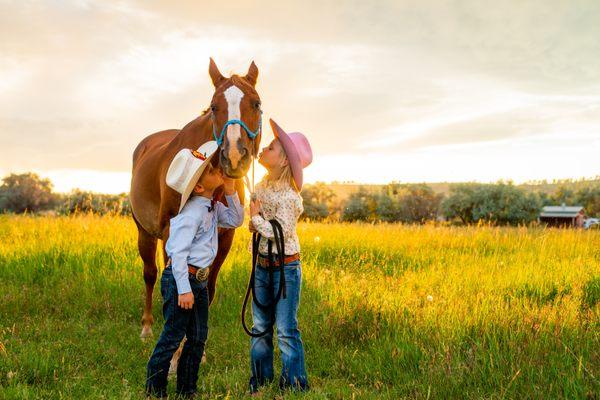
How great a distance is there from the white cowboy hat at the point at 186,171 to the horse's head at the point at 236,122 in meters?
0.18

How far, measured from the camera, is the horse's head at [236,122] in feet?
12.9

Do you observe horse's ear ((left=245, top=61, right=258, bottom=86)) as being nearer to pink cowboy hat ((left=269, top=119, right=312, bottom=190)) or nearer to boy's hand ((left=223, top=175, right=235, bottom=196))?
pink cowboy hat ((left=269, top=119, right=312, bottom=190))

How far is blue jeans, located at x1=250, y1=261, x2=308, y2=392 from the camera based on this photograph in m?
3.97

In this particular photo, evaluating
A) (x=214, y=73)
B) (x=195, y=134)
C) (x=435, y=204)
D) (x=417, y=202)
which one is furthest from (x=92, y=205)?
(x=435, y=204)

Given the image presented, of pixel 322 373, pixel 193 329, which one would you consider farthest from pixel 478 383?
pixel 193 329

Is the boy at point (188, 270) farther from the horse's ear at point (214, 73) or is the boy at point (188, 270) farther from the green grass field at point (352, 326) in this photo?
the horse's ear at point (214, 73)

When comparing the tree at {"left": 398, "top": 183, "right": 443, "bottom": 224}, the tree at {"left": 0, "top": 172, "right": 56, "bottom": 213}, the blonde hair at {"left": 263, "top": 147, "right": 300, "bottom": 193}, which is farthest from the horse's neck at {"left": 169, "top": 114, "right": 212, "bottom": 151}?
the tree at {"left": 0, "top": 172, "right": 56, "bottom": 213}

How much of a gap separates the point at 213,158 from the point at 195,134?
2.73ft

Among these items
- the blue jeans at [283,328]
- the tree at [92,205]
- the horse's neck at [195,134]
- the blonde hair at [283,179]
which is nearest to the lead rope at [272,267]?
the blue jeans at [283,328]

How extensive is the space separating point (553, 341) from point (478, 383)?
0.96 m

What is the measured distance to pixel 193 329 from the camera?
3.97m

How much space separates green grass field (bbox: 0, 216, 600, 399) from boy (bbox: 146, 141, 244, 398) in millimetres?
331

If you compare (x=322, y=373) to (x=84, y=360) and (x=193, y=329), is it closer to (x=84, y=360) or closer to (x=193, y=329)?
(x=193, y=329)

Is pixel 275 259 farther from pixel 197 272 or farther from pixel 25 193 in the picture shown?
pixel 25 193
